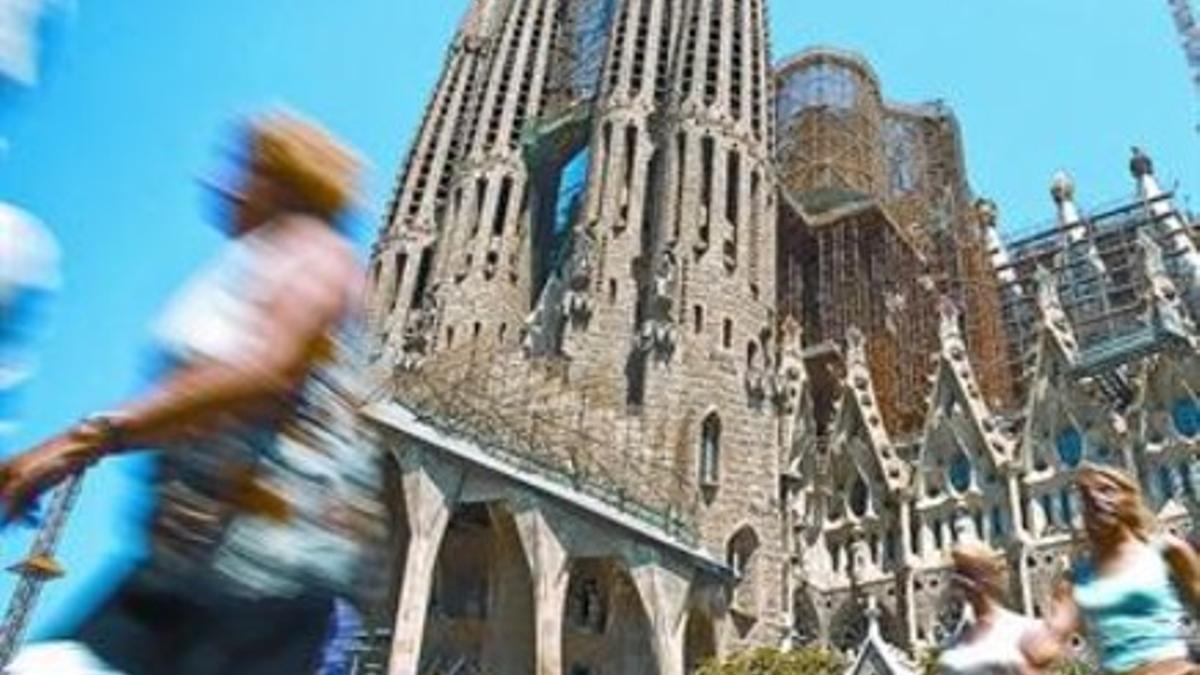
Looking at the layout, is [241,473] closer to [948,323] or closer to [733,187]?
[733,187]

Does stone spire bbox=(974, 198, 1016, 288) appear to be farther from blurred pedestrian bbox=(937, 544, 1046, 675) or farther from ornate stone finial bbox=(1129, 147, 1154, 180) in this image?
blurred pedestrian bbox=(937, 544, 1046, 675)

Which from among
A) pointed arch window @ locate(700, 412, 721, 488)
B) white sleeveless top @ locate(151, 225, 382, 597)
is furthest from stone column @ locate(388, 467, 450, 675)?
white sleeveless top @ locate(151, 225, 382, 597)

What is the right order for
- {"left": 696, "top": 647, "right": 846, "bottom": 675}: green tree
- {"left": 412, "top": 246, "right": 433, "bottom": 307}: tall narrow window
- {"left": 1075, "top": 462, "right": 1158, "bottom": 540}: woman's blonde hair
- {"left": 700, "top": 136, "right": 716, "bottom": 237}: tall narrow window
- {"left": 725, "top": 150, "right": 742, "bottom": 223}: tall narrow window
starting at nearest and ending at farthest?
{"left": 1075, "top": 462, "right": 1158, "bottom": 540}: woman's blonde hair → {"left": 696, "top": 647, "right": 846, "bottom": 675}: green tree → {"left": 700, "top": 136, "right": 716, "bottom": 237}: tall narrow window → {"left": 725, "top": 150, "right": 742, "bottom": 223}: tall narrow window → {"left": 412, "top": 246, "right": 433, "bottom": 307}: tall narrow window

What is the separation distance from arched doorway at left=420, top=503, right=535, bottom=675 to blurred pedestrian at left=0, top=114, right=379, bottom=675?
2112 centimetres

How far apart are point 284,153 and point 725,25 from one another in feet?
113

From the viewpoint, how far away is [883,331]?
37.1m

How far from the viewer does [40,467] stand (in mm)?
2320

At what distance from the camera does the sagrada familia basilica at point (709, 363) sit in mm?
23781

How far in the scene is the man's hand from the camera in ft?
7.55

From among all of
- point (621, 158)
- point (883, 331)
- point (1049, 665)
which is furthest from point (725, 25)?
point (1049, 665)

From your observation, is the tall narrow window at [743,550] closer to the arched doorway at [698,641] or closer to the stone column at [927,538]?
the arched doorway at [698,641]

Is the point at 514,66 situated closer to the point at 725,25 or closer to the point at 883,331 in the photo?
the point at 725,25

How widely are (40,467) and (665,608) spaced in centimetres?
2171

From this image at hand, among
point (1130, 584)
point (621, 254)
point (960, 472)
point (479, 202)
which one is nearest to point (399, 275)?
point (479, 202)
